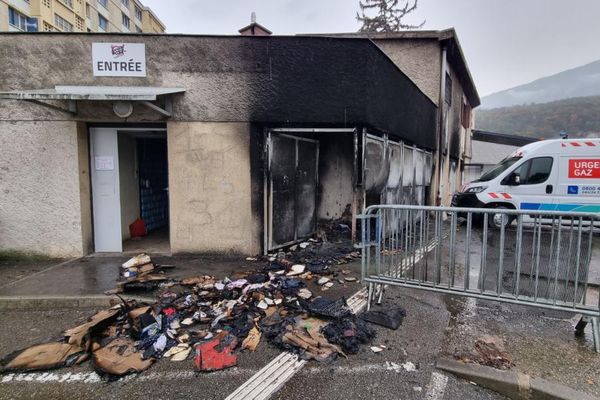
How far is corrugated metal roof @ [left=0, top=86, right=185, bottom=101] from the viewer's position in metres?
4.98

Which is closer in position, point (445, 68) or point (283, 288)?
point (283, 288)

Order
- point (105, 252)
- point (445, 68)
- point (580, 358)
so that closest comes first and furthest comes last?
point (580, 358), point (105, 252), point (445, 68)

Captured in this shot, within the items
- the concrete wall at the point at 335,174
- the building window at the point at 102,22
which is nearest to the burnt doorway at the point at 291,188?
the concrete wall at the point at 335,174

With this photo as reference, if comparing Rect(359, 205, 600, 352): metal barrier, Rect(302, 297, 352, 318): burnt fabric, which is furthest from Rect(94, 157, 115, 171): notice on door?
Rect(359, 205, 600, 352): metal barrier

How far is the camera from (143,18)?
155 ft

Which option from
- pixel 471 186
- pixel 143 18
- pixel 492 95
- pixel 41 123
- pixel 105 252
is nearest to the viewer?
pixel 41 123

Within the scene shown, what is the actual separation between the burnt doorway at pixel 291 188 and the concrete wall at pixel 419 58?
5241 mm

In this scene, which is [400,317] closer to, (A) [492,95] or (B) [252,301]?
(B) [252,301]

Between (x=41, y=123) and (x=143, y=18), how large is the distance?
51372 millimetres

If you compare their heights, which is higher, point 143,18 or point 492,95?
point 492,95

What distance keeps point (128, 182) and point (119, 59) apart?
2.70m

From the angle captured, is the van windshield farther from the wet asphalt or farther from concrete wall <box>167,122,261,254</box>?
concrete wall <box>167,122,261,254</box>

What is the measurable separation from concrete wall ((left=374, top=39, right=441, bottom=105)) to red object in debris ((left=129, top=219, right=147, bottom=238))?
8878mm

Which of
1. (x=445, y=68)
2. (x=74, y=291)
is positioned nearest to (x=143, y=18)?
(x=445, y=68)
